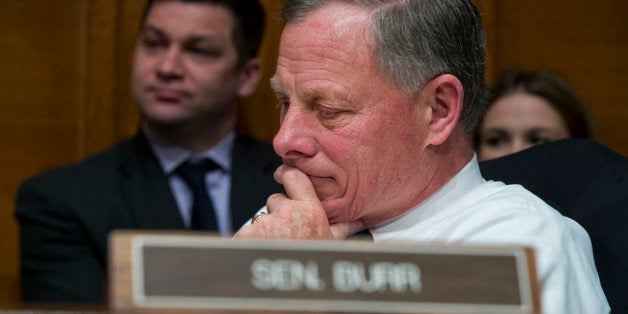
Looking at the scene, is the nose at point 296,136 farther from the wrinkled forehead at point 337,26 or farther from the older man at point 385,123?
the wrinkled forehead at point 337,26

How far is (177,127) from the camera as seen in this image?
3.11 metres

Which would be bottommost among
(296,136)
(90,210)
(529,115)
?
(90,210)

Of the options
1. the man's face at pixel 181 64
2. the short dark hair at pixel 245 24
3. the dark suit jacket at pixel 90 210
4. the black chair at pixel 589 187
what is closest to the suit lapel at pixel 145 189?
the dark suit jacket at pixel 90 210

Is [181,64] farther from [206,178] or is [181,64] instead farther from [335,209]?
[335,209]

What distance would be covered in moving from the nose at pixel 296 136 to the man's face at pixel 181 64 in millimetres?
1512

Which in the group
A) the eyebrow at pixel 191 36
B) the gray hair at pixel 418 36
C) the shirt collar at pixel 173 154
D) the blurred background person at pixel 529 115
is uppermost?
the gray hair at pixel 418 36

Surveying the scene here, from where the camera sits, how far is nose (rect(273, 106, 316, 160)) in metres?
1.59

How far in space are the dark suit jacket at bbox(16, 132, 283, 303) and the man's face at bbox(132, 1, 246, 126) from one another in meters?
0.13

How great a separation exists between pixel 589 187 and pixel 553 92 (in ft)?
4.47

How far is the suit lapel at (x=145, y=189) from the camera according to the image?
286 cm

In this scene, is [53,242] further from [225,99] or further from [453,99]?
[453,99]

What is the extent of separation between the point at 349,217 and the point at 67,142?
2.11 metres

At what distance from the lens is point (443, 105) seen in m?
1.70

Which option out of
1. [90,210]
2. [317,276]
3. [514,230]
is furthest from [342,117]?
[90,210]
